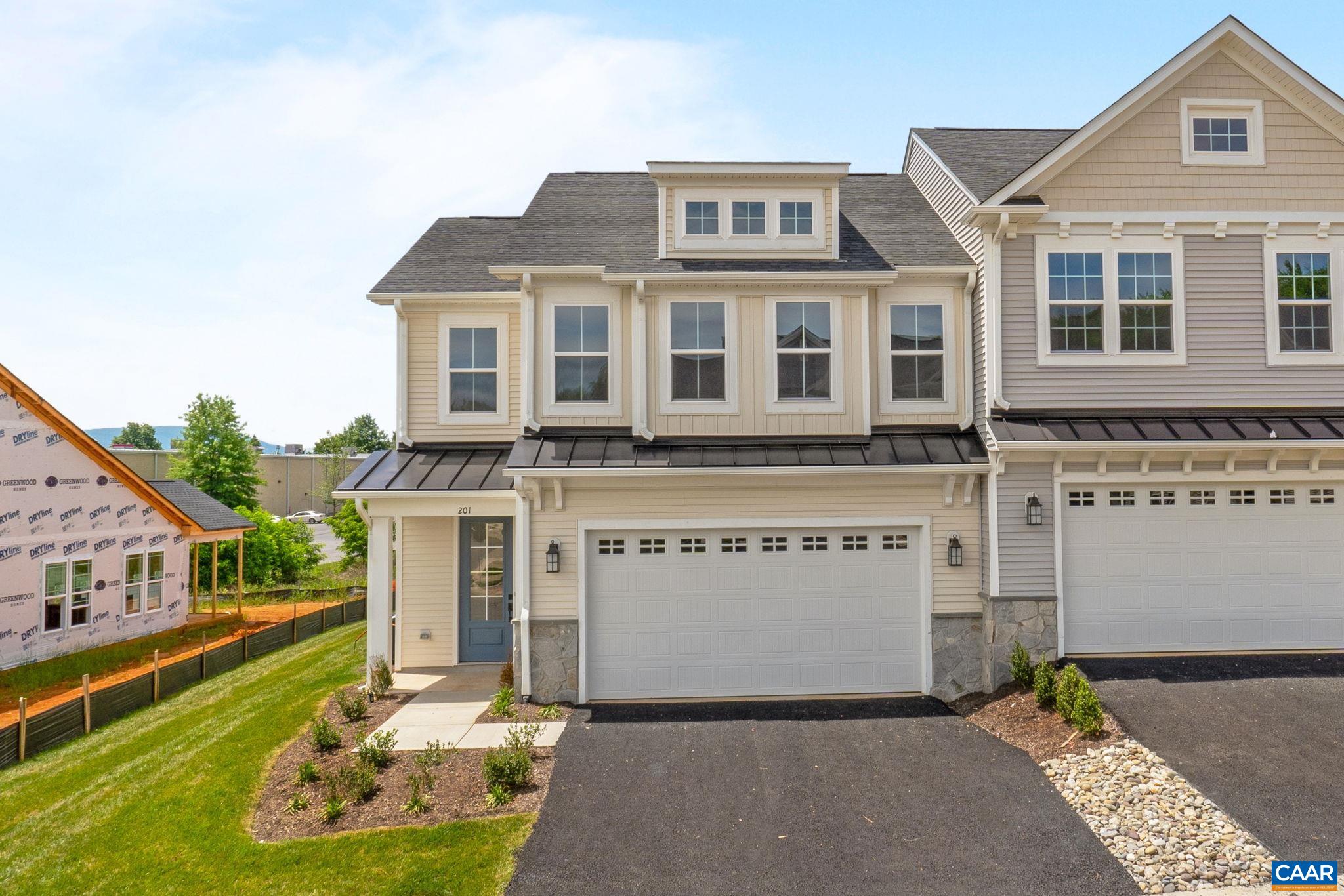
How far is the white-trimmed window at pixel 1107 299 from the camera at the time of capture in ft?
32.7

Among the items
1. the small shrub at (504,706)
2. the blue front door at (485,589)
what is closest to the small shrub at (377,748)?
the small shrub at (504,706)

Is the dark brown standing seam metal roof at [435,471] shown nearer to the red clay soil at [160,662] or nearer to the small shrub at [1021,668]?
the red clay soil at [160,662]

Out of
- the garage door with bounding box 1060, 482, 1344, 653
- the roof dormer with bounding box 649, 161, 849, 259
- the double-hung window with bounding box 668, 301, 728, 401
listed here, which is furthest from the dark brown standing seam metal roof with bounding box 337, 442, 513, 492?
the garage door with bounding box 1060, 482, 1344, 653

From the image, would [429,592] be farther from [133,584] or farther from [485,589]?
[133,584]

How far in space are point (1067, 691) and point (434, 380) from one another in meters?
10.0

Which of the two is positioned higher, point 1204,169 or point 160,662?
point 1204,169

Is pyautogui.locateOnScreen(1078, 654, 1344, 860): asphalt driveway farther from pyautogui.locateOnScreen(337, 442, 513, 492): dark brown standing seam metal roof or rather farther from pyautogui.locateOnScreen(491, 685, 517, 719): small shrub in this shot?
pyautogui.locateOnScreen(337, 442, 513, 492): dark brown standing seam metal roof

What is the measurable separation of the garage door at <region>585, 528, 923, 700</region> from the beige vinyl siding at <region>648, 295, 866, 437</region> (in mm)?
1500

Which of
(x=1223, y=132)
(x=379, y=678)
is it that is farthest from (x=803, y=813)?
(x=1223, y=132)

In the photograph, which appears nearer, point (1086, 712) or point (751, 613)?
point (1086, 712)

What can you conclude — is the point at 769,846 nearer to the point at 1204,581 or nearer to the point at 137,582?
the point at 1204,581

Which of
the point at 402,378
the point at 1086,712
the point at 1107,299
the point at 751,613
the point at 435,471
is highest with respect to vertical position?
→ the point at 1107,299

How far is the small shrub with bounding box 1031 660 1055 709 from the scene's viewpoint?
865 cm

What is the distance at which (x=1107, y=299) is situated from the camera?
9.98 m
